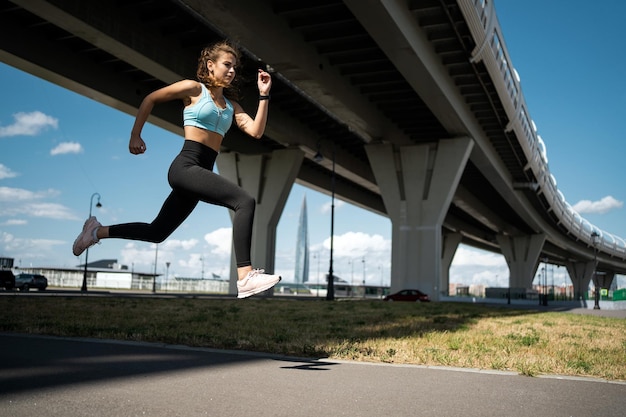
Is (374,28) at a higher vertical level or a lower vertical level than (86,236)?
higher

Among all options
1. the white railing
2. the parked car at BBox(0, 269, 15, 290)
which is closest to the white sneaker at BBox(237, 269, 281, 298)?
the white railing

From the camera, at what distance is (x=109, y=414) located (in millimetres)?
3092

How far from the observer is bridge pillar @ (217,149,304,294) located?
38.8 m

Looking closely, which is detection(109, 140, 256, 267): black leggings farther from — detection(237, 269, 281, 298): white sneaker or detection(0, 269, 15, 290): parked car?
detection(0, 269, 15, 290): parked car

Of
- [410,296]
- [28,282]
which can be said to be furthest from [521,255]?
[28,282]

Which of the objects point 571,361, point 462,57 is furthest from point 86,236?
point 462,57

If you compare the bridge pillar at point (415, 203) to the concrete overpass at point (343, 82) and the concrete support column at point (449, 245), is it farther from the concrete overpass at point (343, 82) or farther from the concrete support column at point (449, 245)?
the concrete support column at point (449, 245)

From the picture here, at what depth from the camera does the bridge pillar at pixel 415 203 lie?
35.8 m

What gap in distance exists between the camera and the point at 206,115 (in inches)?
173

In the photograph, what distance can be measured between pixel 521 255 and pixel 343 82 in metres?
65.0

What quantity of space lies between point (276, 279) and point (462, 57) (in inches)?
865

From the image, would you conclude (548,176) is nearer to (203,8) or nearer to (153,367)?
(203,8)

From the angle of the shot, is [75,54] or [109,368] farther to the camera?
[75,54]

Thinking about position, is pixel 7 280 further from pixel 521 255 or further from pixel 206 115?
pixel 521 255
